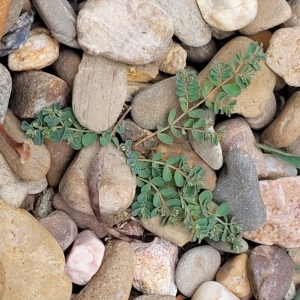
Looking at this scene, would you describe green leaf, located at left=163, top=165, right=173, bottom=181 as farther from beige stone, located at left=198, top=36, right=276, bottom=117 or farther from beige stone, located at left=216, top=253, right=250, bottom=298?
beige stone, located at left=216, top=253, right=250, bottom=298

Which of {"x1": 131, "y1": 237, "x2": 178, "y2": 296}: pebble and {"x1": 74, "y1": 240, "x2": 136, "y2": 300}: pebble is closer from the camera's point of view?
{"x1": 74, "y1": 240, "x2": 136, "y2": 300}: pebble

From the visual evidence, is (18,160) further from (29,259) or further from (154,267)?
(154,267)

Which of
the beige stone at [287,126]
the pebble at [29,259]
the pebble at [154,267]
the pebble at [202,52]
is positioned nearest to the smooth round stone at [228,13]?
the pebble at [202,52]

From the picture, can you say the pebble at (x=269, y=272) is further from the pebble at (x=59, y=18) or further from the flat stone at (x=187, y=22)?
the pebble at (x=59, y=18)

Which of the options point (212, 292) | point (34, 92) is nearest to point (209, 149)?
point (212, 292)

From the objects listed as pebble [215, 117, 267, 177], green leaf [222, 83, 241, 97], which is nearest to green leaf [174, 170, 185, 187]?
pebble [215, 117, 267, 177]

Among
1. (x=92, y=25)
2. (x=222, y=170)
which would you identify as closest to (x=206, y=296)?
(x=222, y=170)

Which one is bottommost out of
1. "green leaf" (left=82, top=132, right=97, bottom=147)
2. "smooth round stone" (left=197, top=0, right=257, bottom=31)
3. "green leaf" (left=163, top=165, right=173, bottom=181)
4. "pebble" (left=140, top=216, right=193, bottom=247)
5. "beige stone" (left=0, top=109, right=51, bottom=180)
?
"pebble" (left=140, top=216, right=193, bottom=247)
